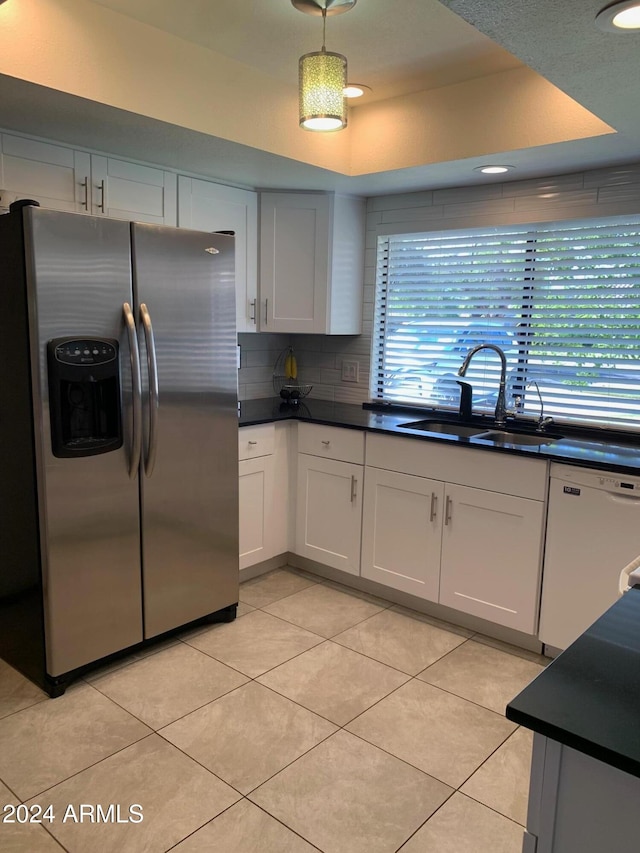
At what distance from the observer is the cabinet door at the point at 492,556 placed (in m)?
2.78

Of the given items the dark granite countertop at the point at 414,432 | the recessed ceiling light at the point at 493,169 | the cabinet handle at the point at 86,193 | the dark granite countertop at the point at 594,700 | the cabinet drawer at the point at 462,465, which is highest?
the recessed ceiling light at the point at 493,169

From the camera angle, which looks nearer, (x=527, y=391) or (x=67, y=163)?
(x=67, y=163)

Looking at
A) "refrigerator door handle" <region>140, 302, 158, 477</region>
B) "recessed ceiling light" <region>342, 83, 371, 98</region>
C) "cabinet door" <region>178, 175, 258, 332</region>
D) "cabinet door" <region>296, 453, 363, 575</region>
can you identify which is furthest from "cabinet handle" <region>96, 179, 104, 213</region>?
"cabinet door" <region>296, 453, 363, 575</region>

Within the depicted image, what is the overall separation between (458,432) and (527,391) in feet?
1.34

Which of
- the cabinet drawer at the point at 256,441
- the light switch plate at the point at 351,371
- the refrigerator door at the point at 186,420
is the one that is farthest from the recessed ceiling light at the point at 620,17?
the light switch plate at the point at 351,371

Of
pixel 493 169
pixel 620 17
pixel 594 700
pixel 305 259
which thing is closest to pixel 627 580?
pixel 594 700

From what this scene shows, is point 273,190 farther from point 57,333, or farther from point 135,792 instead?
point 135,792

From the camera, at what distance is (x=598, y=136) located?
98.0 inches

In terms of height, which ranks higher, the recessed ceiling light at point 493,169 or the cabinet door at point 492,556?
the recessed ceiling light at point 493,169

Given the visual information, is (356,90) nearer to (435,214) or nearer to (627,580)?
(435,214)

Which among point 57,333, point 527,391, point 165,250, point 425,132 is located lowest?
point 527,391

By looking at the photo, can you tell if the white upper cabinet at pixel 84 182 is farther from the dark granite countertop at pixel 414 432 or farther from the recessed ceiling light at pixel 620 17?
the recessed ceiling light at pixel 620 17

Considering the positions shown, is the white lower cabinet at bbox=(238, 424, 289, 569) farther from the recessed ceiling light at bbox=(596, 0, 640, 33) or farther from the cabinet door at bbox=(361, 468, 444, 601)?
the recessed ceiling light at bbox=(596, 0, 640, 33)

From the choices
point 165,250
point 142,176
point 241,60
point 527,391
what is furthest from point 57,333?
point 527,391
